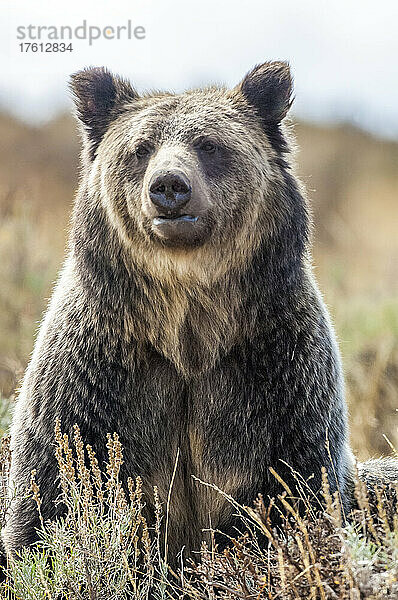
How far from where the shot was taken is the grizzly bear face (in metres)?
3.32

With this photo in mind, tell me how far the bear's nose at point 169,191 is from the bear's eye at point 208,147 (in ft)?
1.24

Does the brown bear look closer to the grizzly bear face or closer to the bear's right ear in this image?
the grizzly bear face

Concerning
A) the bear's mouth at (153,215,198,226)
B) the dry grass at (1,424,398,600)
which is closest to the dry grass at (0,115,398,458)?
the bear's mouth at (153,215,198,226)

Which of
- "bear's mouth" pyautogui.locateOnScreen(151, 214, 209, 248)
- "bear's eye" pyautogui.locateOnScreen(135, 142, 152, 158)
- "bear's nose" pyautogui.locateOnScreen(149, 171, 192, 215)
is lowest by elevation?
"bear's mouth" pyautogui.locateOnScreen(151, 214, 209, 248)

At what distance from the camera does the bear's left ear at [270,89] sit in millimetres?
3848

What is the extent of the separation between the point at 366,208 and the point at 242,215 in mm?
16908

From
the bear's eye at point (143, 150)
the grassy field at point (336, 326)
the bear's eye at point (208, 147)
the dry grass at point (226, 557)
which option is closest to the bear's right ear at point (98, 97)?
the bear's eye at point (143, 150)

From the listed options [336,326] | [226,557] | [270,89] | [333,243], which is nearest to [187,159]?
[270,89]

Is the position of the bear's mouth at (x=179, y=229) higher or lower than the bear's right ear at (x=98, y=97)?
lower

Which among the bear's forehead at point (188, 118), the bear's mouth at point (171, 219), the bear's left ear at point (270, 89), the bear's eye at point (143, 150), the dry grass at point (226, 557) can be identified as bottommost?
the dry grass at point (226, 557)

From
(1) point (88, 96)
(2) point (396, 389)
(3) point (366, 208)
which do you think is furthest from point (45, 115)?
(1) point (88, 96)

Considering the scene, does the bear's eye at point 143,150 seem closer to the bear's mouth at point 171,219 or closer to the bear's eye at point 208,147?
the bear's eye at point 208,147

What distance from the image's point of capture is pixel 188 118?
3.63 metres

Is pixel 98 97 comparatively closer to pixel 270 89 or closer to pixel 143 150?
pixel 143 150
